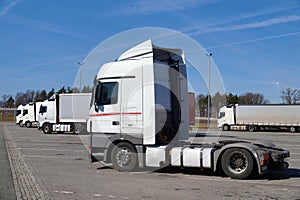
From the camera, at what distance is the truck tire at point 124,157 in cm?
1082

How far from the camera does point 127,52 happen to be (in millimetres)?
11258

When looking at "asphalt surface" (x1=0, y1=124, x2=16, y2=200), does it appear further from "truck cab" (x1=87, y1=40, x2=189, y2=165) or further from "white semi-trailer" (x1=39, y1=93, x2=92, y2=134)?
"white semi-trailer" (x1=39, y1=93, x2=92, y2=134)

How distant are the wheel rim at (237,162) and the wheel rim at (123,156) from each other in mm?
2933

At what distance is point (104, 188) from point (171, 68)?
4.48 meters

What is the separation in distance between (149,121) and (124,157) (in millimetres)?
1415

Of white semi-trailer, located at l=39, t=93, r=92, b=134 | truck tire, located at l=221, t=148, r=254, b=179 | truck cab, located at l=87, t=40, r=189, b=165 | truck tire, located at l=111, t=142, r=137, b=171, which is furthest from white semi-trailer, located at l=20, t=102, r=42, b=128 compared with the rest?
truck tire, located at l=221, t=148, r=254, b=179

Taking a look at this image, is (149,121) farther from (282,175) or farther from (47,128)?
(47,128)

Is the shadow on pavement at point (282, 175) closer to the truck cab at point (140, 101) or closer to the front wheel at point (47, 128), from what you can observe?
the truck cab at point (140, 101)

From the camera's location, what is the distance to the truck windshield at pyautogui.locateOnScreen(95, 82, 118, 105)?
35.9 feet

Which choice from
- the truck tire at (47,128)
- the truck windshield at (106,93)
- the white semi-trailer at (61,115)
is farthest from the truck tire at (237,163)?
the truck tire at (47,128)

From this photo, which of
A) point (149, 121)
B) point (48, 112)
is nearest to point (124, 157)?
point (149, 121)

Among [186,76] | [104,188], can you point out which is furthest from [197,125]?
[104,188]

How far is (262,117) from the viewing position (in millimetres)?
45406

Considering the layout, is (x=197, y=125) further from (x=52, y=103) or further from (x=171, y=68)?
(x=52, y=103)
